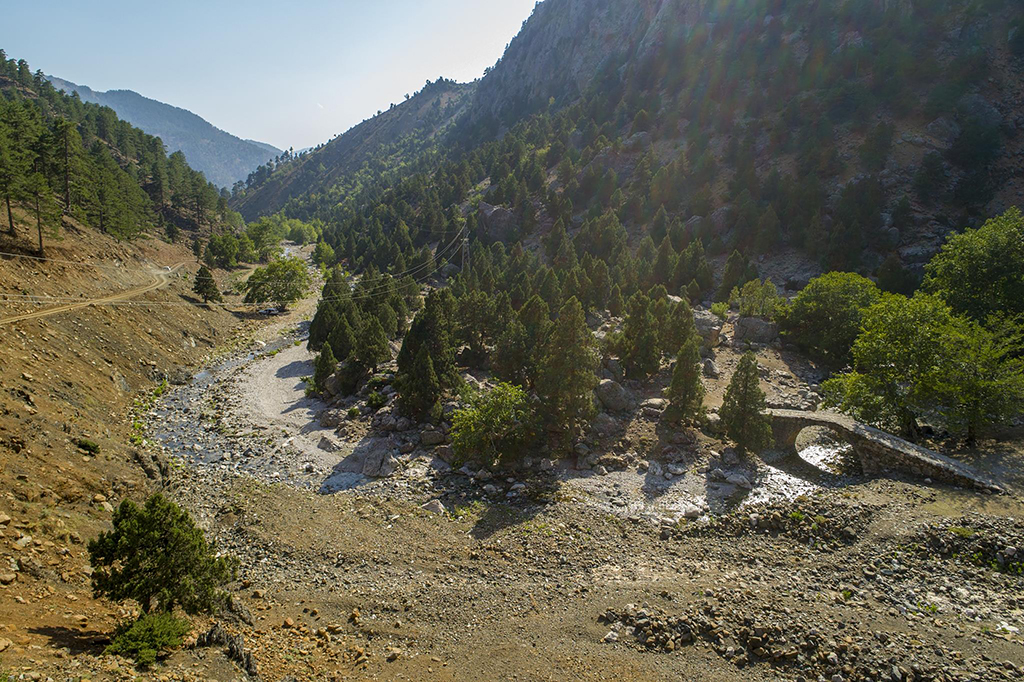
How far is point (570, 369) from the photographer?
119ft

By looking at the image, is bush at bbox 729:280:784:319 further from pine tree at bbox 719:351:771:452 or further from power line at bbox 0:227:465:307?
power line at bbox 0:227:465:307

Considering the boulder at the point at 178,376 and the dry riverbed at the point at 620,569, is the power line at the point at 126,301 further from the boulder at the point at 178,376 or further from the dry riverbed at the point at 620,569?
the dry riverbed at the point at 620,569

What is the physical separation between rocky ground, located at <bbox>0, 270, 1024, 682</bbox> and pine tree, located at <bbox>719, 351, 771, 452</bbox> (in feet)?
5.14

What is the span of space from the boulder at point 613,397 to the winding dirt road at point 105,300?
51724 millimetres

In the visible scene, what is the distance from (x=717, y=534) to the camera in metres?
28.2

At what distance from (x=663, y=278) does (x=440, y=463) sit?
6096cm

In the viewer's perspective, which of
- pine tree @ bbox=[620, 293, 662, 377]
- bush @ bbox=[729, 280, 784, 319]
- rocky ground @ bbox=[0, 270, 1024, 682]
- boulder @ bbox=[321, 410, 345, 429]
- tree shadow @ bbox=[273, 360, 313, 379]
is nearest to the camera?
rocky ground @ bbox=[0, 270, 1024, 682]

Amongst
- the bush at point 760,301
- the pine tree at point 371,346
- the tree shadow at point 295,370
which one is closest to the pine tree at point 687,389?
the pine tree at point 371,346

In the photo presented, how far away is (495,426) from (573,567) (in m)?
11.7

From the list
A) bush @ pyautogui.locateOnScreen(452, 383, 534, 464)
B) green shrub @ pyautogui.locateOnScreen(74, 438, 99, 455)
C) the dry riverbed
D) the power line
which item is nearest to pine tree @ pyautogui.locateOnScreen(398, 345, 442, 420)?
the dry riverbed

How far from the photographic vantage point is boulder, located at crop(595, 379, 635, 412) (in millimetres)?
43062

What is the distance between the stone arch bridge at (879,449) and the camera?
27594 mm

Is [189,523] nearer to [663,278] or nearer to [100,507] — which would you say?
[100,507]

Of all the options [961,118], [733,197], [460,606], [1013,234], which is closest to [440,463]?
[460,606]
